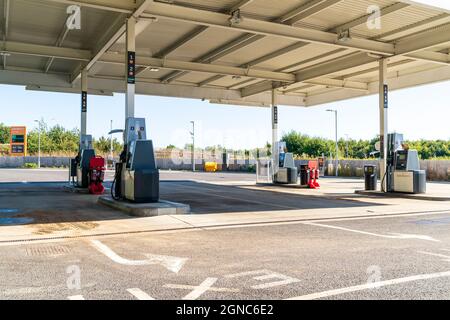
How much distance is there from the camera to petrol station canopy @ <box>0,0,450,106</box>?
12297mm

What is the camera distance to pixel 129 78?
12219mm

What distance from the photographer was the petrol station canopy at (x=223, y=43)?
12.3 metres

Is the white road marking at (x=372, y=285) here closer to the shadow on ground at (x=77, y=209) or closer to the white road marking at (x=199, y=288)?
the white road marking at (x=199, y=288)

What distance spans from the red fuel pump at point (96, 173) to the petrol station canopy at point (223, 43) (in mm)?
3741

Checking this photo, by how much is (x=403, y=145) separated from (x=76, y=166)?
13405mm

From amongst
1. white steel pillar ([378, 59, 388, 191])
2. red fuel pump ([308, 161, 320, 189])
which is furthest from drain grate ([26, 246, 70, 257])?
red fuel pump ([308, 161, 320, 189])

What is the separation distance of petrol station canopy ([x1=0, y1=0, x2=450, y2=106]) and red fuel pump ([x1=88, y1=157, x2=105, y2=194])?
3.74m

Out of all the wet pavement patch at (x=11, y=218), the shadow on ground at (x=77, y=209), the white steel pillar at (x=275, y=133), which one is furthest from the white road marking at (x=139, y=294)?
the white steel pillar at (x=275, y=133)

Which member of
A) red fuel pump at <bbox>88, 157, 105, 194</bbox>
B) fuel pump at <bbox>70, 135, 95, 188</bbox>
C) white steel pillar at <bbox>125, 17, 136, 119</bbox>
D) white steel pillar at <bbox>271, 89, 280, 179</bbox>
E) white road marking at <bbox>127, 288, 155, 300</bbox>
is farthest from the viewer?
white steel pillar at <bbox>271, 89, 280, 179</bbox>

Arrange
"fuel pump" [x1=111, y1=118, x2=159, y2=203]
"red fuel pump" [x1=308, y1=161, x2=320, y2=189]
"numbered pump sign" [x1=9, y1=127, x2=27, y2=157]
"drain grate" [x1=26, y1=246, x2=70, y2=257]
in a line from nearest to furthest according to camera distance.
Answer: "drain grate" [x1=26, y1=246, x2=70, y2=257] < "fuel pump" [x1=111, y1=118, x2=159, y2=203] < "red fuel pump" [x1=308, y1=161, x2=320, y2=189] < "numbered pump sign" [x1=9, y1=127, x2=27, y2=157]

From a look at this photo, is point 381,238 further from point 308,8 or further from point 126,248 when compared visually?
point 308,8

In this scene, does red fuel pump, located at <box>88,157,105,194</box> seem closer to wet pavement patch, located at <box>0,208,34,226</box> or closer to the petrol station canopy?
the petrol station canopy
